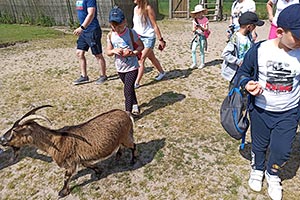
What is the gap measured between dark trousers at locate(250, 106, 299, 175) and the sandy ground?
0.42 m

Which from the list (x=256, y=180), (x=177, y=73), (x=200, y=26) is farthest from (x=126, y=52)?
(x=200, y=26)

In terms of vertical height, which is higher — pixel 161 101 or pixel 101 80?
pixel 101 80

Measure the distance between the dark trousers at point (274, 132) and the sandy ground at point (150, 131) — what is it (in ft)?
1.36

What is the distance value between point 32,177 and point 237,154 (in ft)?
7.69

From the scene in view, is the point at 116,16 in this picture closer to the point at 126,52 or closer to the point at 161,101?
the point at 126,52

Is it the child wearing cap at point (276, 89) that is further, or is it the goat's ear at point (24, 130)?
the goat's ear at point (24, 130)

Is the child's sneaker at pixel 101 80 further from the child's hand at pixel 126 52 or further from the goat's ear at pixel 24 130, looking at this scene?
the goat's ear at pixel 24 130

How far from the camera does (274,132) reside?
257 cm

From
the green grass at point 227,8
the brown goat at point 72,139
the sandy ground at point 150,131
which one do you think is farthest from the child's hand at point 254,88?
the green grass at point 227,8

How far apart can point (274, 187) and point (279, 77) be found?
108 cm

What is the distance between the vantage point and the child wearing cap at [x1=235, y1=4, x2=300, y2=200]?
219cm

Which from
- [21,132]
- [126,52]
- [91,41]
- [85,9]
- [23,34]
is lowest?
[23,34]

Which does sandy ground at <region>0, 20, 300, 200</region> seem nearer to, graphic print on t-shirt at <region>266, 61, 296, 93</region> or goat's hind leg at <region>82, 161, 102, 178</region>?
goat's hind leg at <region>82, 161, 102, 178</region>

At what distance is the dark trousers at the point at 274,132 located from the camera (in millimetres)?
2506
